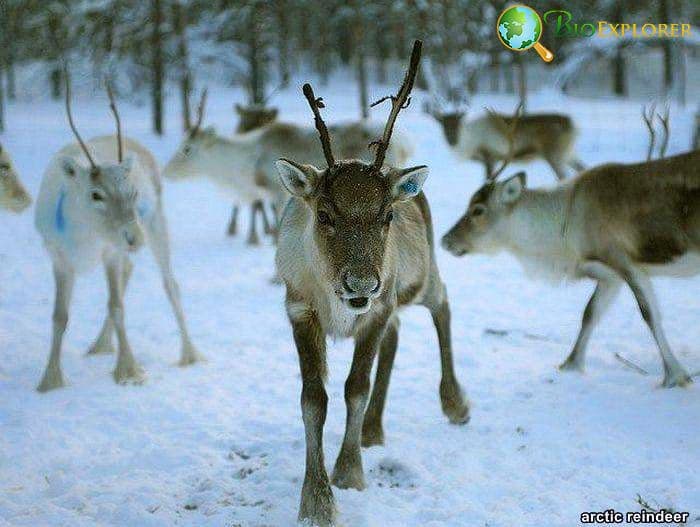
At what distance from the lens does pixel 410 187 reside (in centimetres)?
308

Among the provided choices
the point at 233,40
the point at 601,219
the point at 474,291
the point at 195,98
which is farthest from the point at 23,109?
the point at 601,219

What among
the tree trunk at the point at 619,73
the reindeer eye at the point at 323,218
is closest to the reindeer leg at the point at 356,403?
the reindeer eye at the point at 323,218

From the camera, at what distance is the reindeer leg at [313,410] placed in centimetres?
292

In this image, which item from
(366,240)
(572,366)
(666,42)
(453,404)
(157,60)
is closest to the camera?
(366,240)

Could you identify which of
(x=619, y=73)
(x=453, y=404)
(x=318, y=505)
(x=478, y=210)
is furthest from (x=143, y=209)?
(x=619, y=73)

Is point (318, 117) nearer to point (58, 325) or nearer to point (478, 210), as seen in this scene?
point (478, 210)

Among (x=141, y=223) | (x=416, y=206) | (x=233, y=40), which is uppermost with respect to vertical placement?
(x=233, y=40)

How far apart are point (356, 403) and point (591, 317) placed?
7.78 ft

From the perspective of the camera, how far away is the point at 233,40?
26.3 metres

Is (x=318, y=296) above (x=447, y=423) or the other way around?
above

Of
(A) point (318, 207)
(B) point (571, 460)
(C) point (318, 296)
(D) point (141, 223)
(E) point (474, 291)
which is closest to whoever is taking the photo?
(A) point (318, 207)

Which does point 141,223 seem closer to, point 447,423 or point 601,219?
point 447,423

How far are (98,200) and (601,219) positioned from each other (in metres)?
3.28

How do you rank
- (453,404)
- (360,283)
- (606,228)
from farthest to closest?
(606,228)
(453,404)
(360,283)
